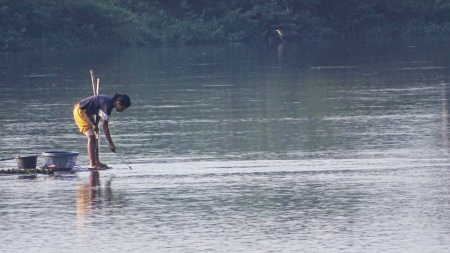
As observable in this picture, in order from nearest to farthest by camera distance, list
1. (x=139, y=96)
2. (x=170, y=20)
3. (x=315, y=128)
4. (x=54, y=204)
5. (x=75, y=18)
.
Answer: (x=54, y=204) < (x=315, y=128) < (x=139, y=96) < (x=75, y=18) < (x=170, y=20)

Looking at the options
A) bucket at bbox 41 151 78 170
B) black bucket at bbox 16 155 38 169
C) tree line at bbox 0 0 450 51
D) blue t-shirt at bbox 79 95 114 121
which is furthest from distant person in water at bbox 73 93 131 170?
tree line at bbox 0 0 450 51

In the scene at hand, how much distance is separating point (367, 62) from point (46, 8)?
22841mm

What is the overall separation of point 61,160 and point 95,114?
2.54 feet

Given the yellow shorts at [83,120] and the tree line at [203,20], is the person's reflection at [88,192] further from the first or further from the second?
the tree line at [203,20]

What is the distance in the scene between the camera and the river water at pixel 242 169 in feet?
38.7

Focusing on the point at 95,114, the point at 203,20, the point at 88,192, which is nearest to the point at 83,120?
the point at 95,114

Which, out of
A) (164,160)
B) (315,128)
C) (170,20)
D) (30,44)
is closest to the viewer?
(164,160)

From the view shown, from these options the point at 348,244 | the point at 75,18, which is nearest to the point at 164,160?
the point at 348,244

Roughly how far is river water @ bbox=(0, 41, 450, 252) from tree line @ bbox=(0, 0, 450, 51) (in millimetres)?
27417

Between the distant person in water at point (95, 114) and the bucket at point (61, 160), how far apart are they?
235 millimetres

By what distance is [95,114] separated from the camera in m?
16.6

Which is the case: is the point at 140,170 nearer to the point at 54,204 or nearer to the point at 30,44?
the point at 54,204

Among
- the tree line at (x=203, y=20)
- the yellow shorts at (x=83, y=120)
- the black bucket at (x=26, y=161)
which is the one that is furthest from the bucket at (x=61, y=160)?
the tree line at (x=203, y=20)

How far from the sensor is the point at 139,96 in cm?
2920
